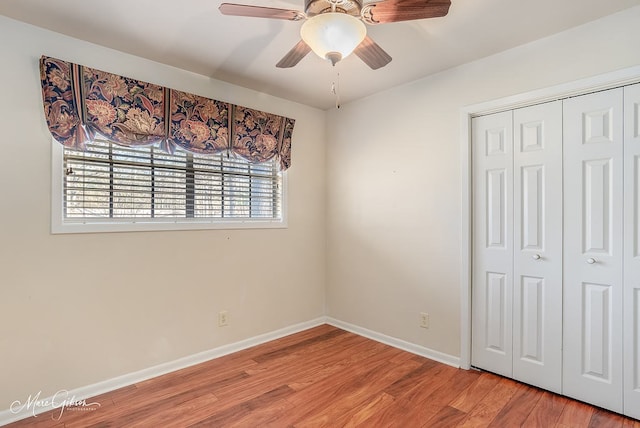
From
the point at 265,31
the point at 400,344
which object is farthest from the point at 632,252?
the point at 265,31

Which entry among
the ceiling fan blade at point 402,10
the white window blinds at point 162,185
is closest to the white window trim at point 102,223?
the white window blinds at point 162,185

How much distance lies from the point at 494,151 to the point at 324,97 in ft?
5.63

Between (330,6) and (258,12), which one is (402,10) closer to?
(330,6)

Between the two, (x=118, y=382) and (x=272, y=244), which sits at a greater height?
(x=272, y=244)

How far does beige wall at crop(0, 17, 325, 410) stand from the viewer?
2.04m

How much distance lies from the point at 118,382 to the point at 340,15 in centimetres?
276

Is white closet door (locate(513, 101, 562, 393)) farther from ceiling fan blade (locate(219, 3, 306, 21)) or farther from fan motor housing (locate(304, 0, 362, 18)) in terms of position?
ceiling fan blade (locate(219, 3, 306, 21))

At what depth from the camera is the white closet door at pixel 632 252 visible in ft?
6.40

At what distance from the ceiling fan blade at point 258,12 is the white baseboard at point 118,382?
251 centimetres

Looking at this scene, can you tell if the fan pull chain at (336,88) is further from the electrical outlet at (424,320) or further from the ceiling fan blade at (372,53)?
the electrical outlet at (424,320)

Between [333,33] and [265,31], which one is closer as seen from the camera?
[333,33]

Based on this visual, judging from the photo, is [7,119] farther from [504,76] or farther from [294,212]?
[504,76]

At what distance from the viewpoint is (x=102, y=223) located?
234 cm

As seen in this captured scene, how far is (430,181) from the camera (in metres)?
2.87
